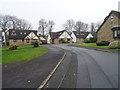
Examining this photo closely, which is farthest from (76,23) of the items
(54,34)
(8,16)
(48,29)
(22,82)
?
(22,82)

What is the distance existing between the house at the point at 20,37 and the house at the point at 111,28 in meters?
31.0

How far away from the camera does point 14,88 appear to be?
4633mm

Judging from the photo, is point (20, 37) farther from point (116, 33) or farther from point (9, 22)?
point (116, 33)

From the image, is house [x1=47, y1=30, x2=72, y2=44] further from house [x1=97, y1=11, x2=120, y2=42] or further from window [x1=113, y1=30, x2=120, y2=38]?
window [x1=113, y1=30, x2=120, y2=38]

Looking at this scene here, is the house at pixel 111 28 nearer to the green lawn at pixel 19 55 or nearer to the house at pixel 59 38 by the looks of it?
the green lawn at pixel 19 55

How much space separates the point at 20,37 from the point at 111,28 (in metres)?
36.5

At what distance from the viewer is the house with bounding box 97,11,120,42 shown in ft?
78.1

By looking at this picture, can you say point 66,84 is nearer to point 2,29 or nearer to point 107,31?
point 107,31

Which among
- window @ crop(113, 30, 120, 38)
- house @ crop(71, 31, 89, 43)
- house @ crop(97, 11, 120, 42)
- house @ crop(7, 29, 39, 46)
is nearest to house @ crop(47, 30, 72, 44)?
house @ crop(71, 31, 89, 43)

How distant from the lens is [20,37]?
1861 inches

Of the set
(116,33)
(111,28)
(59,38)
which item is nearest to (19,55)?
(116,33)

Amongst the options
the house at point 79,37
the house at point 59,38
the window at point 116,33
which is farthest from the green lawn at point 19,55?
the house at point 79,37

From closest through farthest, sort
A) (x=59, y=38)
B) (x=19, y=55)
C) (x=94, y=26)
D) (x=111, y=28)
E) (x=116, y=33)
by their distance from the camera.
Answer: (x=19, y=55) < (x=116, y=33) < (x=111, y=28) < (x=59, y=38) < (x=94, y=26)

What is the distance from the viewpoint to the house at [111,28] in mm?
23795
